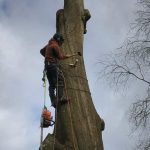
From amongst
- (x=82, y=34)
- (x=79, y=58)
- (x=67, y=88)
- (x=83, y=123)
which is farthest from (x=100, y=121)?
(x=82, y=34)

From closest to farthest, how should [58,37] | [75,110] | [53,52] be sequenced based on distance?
1. [75,110]
2. [53,52]
3. [58,37]

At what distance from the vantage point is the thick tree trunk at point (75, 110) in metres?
6.91

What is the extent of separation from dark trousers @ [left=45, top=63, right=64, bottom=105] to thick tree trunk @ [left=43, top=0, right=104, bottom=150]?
0.36 ft

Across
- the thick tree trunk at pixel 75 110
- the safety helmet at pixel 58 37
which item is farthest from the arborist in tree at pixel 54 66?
the thick tree trunk at pixel 75 110

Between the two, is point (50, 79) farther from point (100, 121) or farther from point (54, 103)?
point (100, 121)

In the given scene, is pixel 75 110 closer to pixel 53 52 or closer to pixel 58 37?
pixel 53 52

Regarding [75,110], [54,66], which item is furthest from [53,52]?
[75,110]

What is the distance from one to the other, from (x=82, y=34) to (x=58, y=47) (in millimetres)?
976

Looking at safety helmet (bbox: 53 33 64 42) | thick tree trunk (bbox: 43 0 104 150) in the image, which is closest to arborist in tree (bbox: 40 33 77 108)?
safety helmet (bbox: 53 33 64 42)

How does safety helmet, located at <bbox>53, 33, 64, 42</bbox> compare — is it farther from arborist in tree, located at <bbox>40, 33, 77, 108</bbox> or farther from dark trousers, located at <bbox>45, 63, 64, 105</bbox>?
dark trousers, located at <bbox>45, 63, 64, 105</bbox>

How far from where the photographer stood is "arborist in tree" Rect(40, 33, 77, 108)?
743 cm

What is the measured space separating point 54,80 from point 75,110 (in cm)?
71

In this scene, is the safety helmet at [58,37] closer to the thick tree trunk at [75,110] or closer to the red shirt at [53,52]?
the red shirt at [53,52]

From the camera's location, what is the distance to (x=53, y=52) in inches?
295
